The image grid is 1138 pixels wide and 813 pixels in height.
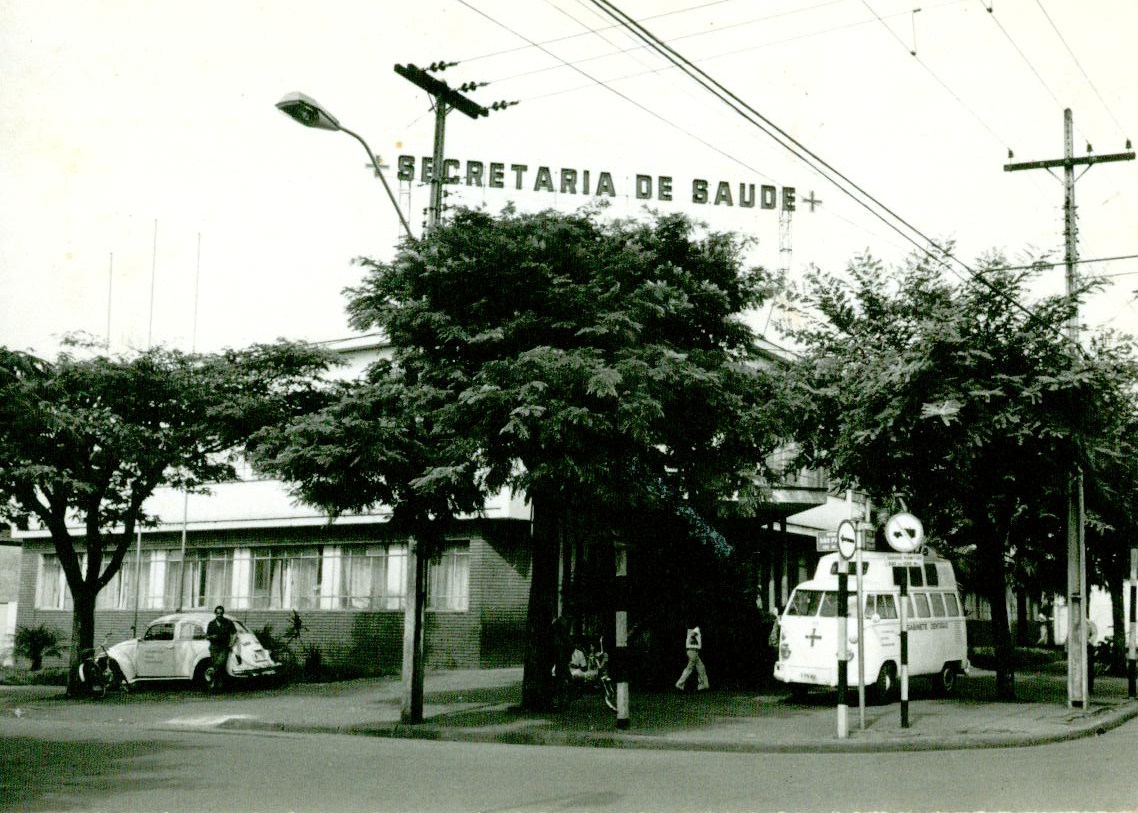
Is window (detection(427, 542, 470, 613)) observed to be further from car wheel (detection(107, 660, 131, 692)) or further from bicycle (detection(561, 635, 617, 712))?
car wheel (detection(107, 660, 131, 692))

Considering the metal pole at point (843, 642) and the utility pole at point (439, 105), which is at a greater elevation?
the utility pole at point (439, 105)

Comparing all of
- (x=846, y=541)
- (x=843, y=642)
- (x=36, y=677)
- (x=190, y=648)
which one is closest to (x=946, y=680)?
(x=843, y=642)

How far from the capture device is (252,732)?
17.0 metres

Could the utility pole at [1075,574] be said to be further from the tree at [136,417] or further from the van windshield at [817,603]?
the tree at [136,417]

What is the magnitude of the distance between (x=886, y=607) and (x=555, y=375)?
30.7ft

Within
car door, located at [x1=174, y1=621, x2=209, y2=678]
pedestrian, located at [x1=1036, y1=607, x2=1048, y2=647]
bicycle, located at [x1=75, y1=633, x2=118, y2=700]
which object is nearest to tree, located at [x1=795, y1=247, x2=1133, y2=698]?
car door, located at [x1=174, y1=621, x2=209, y2=678]

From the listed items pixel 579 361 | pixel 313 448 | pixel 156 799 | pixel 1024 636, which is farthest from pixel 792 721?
pixel 1024 636

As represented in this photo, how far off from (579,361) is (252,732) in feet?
25.1

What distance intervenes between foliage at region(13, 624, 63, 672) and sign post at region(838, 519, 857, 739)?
25569 millimetres

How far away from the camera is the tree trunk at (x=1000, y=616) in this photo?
67.5ft

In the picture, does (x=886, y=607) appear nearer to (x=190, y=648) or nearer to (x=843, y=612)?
(x=843, y=612)

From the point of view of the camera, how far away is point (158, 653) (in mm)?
24547

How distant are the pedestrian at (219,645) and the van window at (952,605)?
14.0m

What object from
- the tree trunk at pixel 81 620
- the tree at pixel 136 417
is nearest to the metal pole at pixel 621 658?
the tree at pixel 136 417
